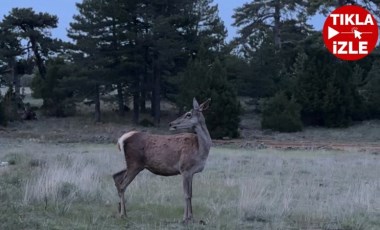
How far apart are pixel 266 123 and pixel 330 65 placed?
6.29 meters

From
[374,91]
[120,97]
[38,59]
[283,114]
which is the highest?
[38,59]

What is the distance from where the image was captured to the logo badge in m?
43.0

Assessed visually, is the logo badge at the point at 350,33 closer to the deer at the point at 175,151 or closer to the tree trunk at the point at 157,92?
the tree trunk at the point at 157,92

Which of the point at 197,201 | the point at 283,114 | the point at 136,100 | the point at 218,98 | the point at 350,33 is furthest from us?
the point at 136,100

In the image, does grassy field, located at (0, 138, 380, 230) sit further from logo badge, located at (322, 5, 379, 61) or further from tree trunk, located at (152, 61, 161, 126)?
tree trunk, located at (152, 61, 161, 126)

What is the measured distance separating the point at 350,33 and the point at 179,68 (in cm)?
1819

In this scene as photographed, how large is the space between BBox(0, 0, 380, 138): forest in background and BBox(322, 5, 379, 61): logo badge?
3.06 ft

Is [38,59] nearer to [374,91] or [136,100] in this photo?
[136,100]

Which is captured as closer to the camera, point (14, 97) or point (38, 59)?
point (14, 97)

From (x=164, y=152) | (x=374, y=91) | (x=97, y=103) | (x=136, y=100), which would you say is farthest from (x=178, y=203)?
(x=97, y=103)

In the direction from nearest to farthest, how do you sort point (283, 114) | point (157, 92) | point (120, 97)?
point (283, 114)
point (157, 92)
point (120, 97)

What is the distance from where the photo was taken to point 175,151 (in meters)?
10.4

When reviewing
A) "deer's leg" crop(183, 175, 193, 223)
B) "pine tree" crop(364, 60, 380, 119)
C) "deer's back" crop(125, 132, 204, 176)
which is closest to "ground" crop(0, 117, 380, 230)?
"deer's leg" crop(183, 175, 193, 223)

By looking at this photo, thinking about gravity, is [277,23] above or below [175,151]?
above
